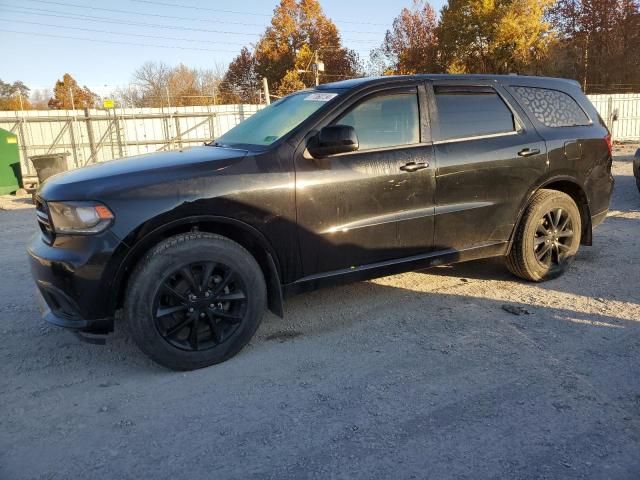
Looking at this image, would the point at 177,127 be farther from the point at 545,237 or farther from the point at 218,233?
the point at 218,233

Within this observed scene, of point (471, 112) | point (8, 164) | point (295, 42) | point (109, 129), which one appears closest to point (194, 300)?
point (471, 112)

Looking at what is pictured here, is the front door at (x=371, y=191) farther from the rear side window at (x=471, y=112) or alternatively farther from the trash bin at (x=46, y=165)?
the trash bin at (x=46, y=165)

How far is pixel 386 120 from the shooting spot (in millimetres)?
3922

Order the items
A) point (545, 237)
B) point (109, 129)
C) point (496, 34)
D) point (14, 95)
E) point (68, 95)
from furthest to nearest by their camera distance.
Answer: point (14, 95) → point (68, 95) → point (496, 34) → point (109, 129) → point (545, 237)

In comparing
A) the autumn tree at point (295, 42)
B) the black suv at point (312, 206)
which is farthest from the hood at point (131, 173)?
the autumn tree at point (295, 42)

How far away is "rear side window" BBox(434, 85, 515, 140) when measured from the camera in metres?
4.15

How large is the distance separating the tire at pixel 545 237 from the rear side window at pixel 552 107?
2.22 ft

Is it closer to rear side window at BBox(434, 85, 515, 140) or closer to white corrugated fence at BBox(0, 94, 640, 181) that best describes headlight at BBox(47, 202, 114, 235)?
rear side window at BBox(434, 85, 515, 140)

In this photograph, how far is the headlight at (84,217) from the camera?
118 inches

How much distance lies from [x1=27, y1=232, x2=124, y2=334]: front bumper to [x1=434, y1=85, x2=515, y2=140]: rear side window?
269cm

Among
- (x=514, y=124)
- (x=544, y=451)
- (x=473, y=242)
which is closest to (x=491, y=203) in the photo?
(x=473, y=242)

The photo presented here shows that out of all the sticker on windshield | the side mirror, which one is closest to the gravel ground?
the side mirror

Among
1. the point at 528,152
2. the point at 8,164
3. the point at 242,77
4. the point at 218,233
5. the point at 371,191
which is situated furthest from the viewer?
the point at 242,77

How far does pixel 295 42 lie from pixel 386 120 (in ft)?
137
